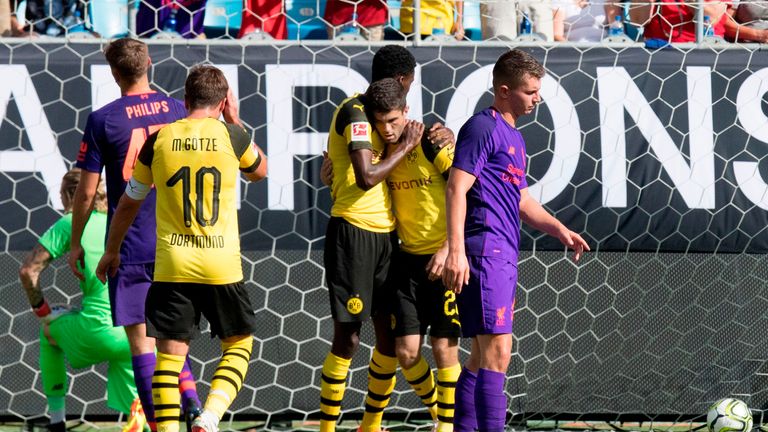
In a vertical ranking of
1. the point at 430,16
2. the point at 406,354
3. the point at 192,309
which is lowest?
the point at 406,354

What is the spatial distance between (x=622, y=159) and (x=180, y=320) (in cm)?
302

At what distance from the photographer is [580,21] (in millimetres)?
7434

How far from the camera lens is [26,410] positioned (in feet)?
20.7

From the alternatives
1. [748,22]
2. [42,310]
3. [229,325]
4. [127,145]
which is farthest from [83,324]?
[748,22]

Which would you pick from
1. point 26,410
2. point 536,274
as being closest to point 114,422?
point 26,410

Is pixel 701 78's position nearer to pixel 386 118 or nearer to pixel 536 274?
pixel 536 274

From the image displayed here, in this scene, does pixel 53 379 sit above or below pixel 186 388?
below

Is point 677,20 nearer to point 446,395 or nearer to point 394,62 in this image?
point 394,62

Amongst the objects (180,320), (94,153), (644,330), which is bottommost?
(644,330)

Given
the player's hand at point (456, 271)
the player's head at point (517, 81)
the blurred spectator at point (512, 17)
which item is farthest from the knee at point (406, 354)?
the blurred spectator at point (512, 17)

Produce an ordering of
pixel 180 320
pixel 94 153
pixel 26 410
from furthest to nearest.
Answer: pixel 26 410 → pixel 94 153 → pixel 180 320

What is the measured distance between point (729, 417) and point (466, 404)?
1.83m

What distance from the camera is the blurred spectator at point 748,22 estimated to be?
7000 millimetres

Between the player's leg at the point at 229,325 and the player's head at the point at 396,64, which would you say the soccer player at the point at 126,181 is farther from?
the player's head at the point at 396,64
